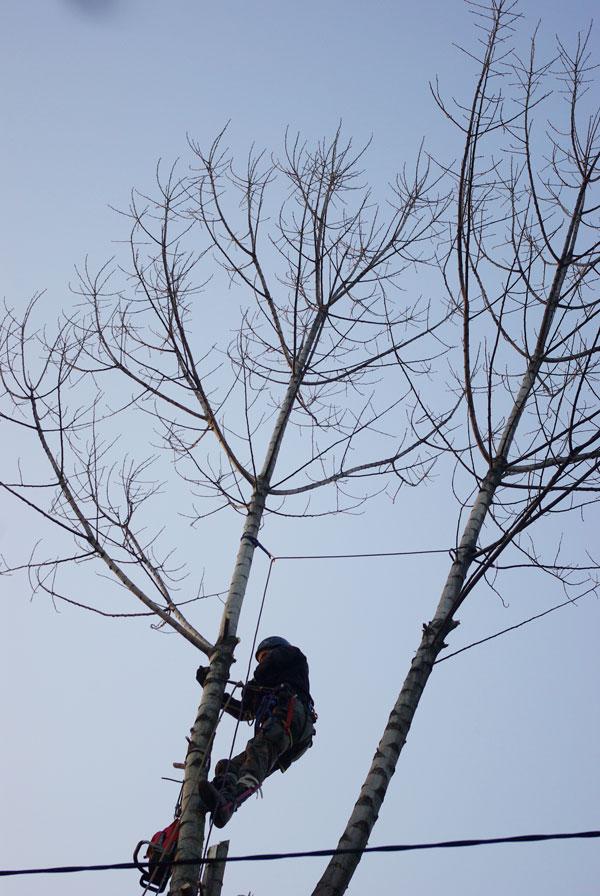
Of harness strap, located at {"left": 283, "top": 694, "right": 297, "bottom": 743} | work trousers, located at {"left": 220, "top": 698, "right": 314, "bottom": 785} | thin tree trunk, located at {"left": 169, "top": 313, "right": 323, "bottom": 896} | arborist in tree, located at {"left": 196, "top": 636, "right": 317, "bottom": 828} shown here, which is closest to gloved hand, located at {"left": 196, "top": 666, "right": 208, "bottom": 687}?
arborist in tree, located at {"left": 196, "top": 636, "right": 317, "bottom": 828}

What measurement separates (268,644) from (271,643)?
27 mm

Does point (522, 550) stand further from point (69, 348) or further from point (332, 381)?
point (69, 348)

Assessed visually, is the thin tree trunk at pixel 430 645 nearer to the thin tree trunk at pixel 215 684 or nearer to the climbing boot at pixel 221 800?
the thin tree trunk at pixel 215 684

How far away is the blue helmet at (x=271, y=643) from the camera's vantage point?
6.92m

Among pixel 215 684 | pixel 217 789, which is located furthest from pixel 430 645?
pixel 217 789

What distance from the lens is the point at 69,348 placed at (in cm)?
681

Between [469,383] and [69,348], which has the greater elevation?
[69,348]

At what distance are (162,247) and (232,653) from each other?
2.83 metres

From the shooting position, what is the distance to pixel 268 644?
6.98 metres

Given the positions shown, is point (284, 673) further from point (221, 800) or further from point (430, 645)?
point (430, 645)

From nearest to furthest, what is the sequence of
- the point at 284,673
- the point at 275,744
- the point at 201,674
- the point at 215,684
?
the point at 215,684 < the point at 201,674 < the point at 275,744 < the point at 284,673

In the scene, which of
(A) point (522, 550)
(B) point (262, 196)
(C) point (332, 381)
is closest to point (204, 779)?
(A) point (522, 550)

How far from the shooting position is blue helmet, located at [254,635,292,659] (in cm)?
692

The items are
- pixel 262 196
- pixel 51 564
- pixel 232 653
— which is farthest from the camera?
pixel 262 196
